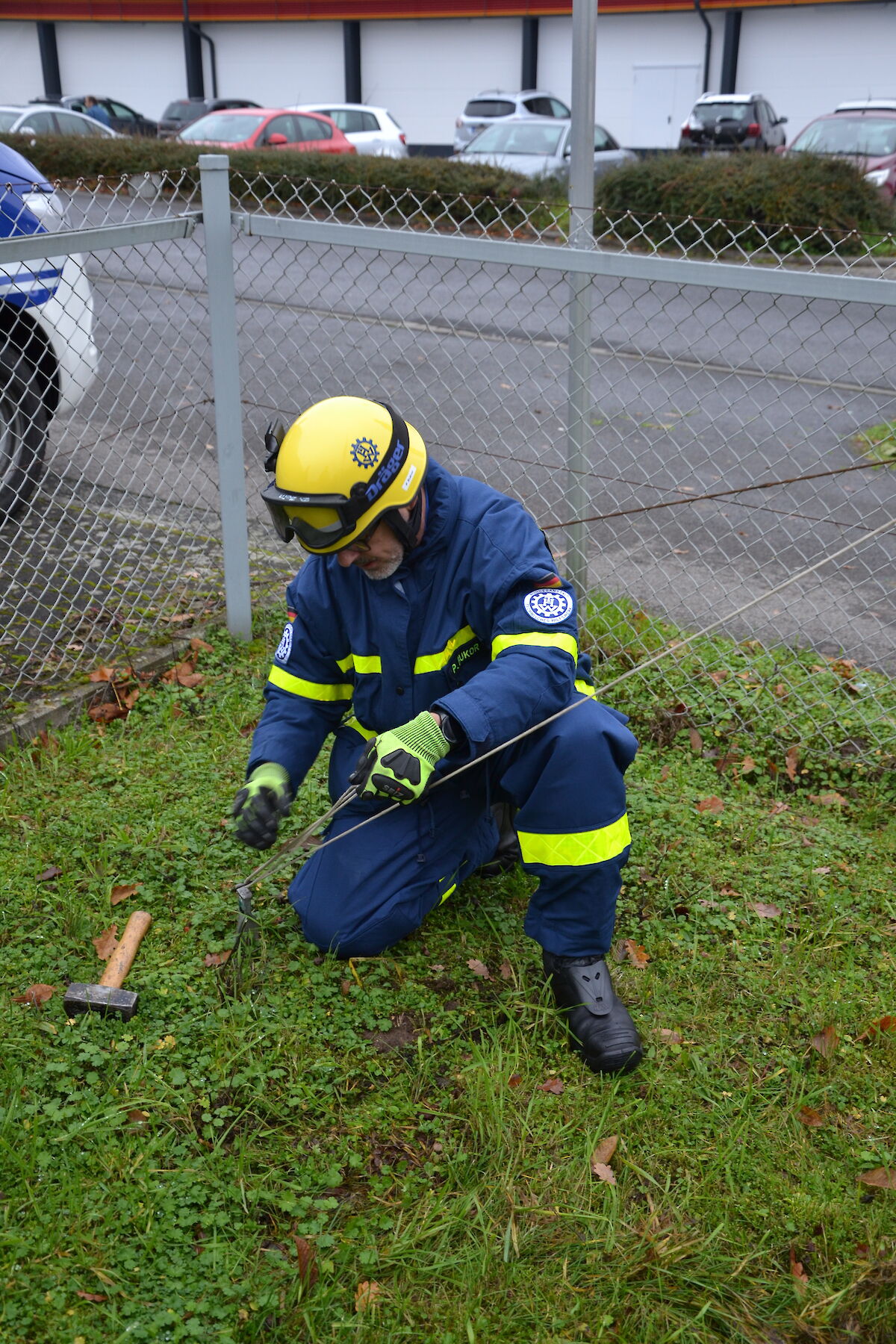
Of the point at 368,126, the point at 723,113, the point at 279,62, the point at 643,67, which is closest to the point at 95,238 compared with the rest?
the point at 368,126

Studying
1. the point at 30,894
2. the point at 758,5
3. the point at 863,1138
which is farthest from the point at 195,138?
the point at 863,1138

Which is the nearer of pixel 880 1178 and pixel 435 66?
pixel 880 1178

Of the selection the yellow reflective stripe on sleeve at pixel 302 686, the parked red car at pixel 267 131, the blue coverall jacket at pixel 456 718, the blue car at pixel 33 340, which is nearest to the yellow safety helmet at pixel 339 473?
the blue coverall jacket at pixel 456 718

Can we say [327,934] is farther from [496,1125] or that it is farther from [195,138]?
[195,138]

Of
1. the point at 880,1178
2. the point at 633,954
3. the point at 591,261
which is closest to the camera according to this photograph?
the point at 880,1178

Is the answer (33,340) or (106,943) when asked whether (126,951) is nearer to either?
(106,943)

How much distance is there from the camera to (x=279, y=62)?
30953 millimetres

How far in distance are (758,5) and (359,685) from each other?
87.8 ft

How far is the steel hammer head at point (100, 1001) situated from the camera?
102 inches

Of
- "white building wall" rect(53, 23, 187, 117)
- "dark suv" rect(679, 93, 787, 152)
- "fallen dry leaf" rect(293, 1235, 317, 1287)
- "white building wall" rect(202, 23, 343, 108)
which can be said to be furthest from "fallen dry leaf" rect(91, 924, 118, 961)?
"white building wall" rect(53, 23, 187, 117)

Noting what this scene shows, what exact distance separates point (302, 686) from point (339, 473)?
642 millimetres

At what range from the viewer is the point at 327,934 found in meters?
2.81

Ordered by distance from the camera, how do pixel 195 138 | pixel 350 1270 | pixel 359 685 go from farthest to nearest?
1. pixel 195 138
2. pixel 359 685
3. pixel 350 1270

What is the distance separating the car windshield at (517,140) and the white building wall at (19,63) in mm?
22030
